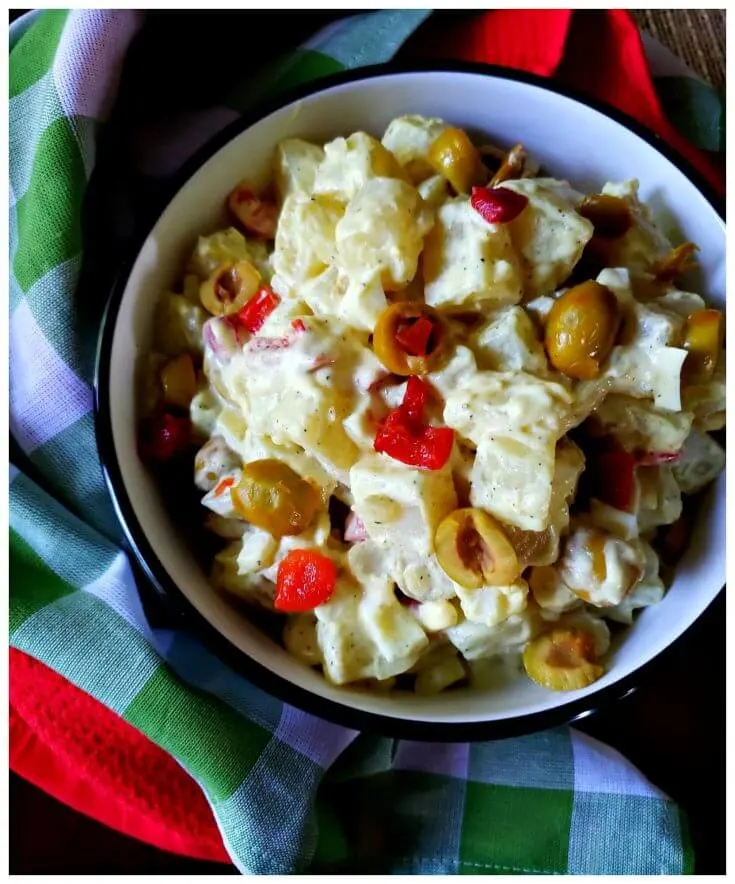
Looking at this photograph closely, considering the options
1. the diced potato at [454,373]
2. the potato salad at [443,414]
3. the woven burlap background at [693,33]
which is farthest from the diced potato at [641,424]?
the woven burlap background at [693,33]

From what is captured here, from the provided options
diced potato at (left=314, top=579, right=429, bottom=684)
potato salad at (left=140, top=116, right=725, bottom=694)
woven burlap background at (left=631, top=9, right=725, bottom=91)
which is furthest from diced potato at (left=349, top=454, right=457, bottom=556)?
woven burlap background at (left=631, top=9, right=725, bottom=91)

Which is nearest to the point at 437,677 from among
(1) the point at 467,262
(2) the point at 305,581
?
(2) the point at 305,581

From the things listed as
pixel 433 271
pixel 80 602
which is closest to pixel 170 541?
pixel 80 602

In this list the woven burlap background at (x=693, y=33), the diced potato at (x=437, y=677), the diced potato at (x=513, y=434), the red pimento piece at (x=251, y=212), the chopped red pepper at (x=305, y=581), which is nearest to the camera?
the diced potato at (x=513, y=434)

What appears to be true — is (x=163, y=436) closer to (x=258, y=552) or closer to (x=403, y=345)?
(x=258, y=552)

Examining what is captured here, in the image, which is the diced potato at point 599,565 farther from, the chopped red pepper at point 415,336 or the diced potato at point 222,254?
the diced potato at point 222,254

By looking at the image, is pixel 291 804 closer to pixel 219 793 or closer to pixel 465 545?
pixel 219 793
